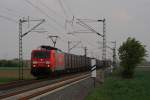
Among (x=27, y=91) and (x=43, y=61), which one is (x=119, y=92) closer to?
(x=27, y=91)

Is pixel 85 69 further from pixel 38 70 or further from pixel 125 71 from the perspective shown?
pixel 38 70

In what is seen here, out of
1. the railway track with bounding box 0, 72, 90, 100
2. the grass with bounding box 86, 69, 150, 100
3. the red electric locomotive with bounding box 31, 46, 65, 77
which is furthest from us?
the red electric locomotive with bounding box 31, 46, 65, 77

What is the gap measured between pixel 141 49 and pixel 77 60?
39.0ft

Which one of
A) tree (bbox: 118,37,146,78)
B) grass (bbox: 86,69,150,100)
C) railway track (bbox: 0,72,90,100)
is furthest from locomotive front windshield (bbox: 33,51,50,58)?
tree (bbox: 118,37,146,78)

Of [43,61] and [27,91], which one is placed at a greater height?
[43,61]

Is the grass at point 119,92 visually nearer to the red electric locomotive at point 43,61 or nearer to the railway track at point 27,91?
the railway track at point 27,91

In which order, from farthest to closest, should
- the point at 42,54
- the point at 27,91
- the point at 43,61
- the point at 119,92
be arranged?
1. the point at 42,54
2. the point at 43,61
3. the point at 119,92
4. the point at 27,91

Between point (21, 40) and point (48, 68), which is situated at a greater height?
point (21, 40)

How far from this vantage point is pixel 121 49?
232ft

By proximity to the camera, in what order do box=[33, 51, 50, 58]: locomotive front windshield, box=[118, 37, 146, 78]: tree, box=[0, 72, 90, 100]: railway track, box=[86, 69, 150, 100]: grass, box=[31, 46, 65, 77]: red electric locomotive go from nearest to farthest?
box=[0, 72, 90, 100]: railway track → box=[86, 69, 150, 100]: grass → box=[31, 46, 65, 77]: red electric locomotive → box=[33, 51, 50, 58]: locomotive front windshield → box=[118, 37, 146, 78]: tree

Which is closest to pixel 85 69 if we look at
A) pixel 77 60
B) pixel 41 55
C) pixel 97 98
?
pixel 77 60

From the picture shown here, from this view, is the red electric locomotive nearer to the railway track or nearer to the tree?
the railway track

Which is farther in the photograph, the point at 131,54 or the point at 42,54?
the point at 131,54

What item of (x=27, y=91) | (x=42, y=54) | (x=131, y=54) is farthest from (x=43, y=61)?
(x=131, y=54)
